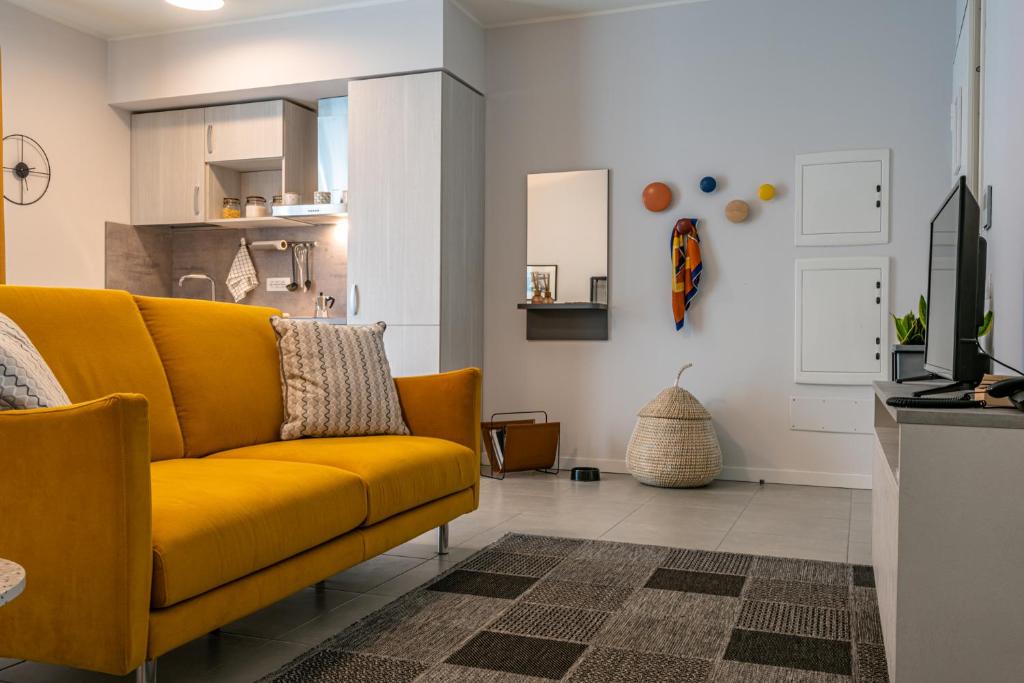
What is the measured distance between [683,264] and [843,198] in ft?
2.87

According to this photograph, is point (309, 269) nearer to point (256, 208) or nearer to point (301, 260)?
point (301, 260)

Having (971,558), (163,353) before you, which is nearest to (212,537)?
(163,353)

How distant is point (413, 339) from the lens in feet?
16.3

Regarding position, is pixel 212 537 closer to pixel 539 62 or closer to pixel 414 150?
pixel 414 150

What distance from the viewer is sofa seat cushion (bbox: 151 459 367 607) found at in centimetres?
181

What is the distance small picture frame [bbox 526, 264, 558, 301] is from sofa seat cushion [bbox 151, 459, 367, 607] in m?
2.92

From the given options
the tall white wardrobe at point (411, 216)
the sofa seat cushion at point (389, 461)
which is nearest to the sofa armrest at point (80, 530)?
the sofa seat cushion at point (389, 461)

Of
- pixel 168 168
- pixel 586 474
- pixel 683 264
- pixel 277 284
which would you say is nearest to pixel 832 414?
pixel 683 264

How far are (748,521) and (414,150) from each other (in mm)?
2628

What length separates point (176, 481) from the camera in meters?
2.11

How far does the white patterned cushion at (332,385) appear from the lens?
9.89 feet

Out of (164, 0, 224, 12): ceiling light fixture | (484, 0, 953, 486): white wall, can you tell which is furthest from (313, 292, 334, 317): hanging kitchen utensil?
(164, 0, 224, 12): ceiling light fixture

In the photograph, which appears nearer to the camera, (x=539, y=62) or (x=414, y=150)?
(x=414, y=150)

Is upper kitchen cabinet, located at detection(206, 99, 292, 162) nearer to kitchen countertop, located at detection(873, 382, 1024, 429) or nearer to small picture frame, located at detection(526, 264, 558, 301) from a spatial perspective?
small picture frame, located at detection(526, 264, 558, 301)
